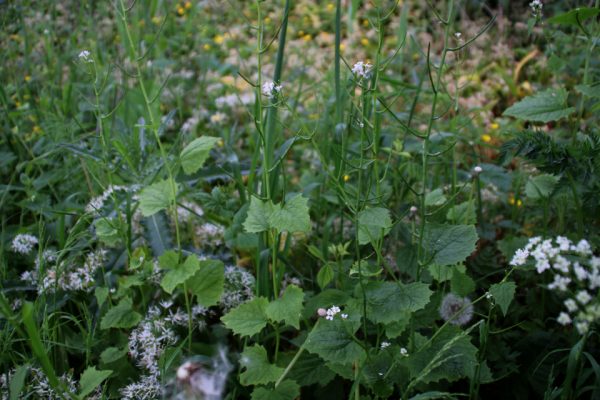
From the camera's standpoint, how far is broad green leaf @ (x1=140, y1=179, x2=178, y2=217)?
4.81ft

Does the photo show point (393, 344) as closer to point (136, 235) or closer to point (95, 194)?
point (136, 235)

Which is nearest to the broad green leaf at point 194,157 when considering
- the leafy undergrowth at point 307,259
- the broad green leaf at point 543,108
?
the leafy undergrowth at point 307,259

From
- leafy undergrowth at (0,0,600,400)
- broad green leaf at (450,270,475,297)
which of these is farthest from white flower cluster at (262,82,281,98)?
broad green leaf at (450,270,475,297)

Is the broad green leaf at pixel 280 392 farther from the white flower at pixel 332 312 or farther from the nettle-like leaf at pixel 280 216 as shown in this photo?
the nettle-like leaf at pixel 280 216

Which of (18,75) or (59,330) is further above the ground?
(18,75)

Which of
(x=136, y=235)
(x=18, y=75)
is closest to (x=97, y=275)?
(x=136, y=235)

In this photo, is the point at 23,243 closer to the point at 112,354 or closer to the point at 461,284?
the point at 112,354

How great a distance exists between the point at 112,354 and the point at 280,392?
0.43 meters

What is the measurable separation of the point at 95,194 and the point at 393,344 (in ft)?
3.39

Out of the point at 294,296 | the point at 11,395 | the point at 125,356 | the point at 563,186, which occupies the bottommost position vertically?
the point at 125,356

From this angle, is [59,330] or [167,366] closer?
[167,366]

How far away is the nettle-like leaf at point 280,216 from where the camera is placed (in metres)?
1.30

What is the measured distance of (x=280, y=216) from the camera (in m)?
1.32

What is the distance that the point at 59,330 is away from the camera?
162 cm
